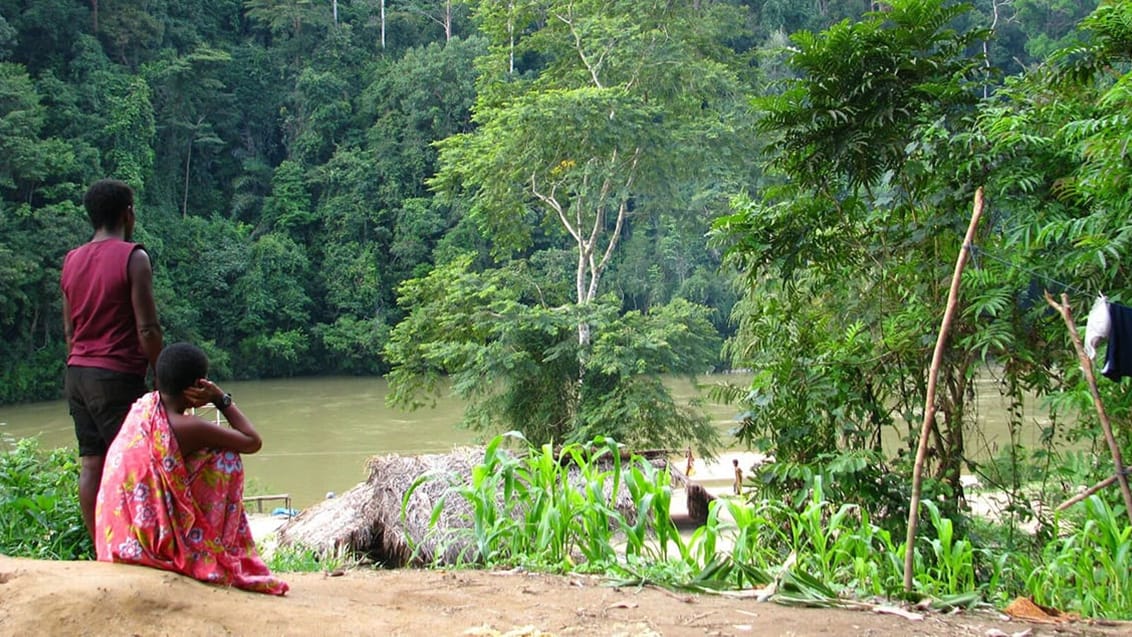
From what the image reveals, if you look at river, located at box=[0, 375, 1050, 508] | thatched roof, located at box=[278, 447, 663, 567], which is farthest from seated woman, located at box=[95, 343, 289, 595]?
river, located at box=[0, 375, 1050, 508]

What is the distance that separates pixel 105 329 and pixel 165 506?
0.63m

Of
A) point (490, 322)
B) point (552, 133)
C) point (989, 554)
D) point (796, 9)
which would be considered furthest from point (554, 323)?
point (796, 9)

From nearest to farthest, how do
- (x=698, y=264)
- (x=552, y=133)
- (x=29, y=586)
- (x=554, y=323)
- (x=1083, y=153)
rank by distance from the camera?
(x=29, y=586) → (x=1083, y=153) → (x=554, y=323) → (x=552, y=133) → (x=698, y=264)

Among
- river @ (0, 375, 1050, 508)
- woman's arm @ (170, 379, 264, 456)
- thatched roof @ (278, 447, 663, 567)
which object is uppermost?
woman's arm @ (170, 379, 264, 456)

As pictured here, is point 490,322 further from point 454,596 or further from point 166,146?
point 166,146

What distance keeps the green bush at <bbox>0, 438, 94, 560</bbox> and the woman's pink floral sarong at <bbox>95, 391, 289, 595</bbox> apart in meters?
1.35

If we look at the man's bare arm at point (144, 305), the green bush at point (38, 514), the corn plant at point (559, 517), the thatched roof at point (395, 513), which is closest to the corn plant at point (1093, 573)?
the corn plant at point (559, 517)

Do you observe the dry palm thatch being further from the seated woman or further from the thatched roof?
the seated woman

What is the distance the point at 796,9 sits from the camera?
32.5 metres

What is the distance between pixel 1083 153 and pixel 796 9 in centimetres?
3040

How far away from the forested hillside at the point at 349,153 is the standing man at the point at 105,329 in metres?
11.7

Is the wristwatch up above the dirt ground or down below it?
above

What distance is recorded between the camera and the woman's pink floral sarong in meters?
2.71

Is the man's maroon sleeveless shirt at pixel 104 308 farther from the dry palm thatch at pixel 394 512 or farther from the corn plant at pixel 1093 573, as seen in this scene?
the dry palm thatch at pixel 394 512
